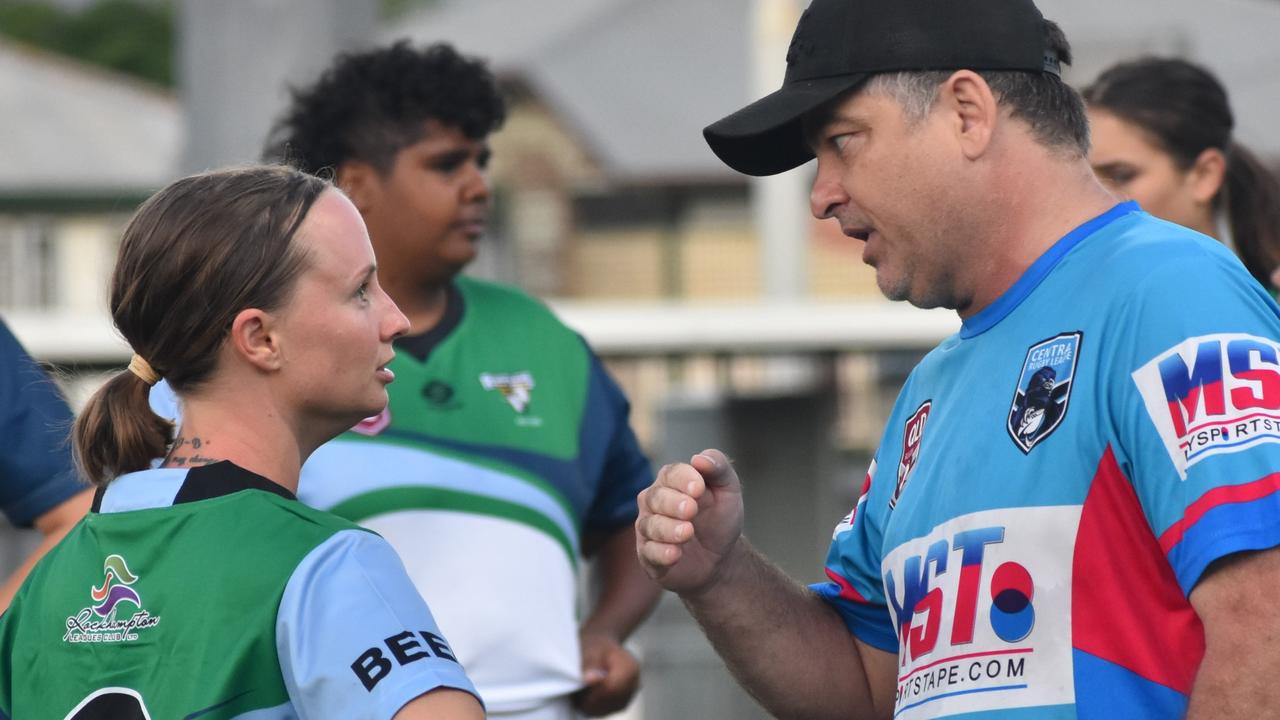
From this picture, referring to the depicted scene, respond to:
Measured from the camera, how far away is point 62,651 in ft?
6.54

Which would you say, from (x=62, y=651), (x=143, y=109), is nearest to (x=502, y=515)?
(x=62, y=651)

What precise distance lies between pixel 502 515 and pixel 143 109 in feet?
126

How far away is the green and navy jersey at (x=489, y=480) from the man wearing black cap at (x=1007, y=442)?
0.77m

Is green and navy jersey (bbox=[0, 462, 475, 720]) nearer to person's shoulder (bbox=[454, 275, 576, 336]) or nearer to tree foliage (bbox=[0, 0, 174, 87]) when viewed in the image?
person's shoulder (bbox=[454, 275, 576, 336])

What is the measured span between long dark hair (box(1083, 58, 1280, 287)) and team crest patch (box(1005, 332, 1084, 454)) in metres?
1.44

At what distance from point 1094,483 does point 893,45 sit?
65cm

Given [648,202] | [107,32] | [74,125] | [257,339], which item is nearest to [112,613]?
[257,339]

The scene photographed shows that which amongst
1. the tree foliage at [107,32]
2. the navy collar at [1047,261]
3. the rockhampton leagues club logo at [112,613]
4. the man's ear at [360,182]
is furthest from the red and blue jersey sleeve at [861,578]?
the tree foliage at [107,32]

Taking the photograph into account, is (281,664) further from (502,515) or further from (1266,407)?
(502,515)

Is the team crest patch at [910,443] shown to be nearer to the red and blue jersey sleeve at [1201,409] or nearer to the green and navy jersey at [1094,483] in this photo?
the green and navy jersey at [1094,483]

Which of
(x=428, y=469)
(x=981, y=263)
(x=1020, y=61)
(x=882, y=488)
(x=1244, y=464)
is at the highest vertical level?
(x=1020, y=61)

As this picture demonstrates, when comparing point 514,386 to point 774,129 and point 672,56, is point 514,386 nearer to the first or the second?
point 774,129

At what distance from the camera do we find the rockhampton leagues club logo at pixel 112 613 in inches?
75.8

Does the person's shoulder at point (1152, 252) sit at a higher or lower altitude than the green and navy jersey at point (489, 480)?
higher
